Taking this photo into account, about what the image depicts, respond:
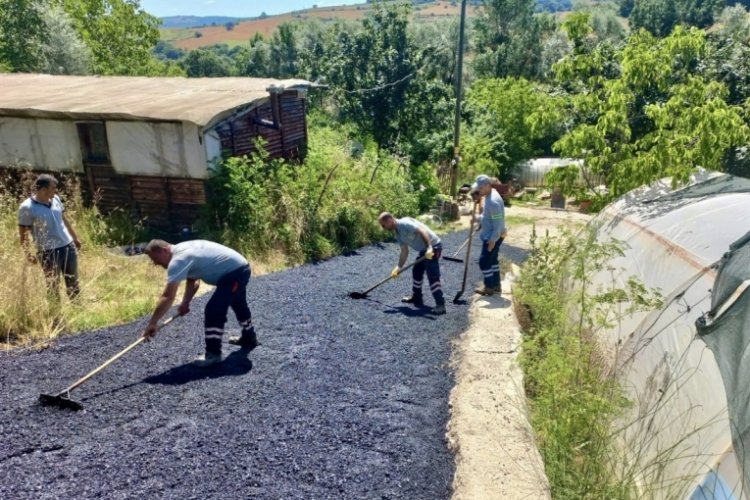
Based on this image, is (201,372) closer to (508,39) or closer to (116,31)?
(116,31)

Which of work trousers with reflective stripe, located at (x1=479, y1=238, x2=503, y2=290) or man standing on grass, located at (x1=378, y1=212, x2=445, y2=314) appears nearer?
man standing on grass, located at (x1=378, y1=212, x2=445, y2=314)

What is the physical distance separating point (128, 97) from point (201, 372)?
8.44m

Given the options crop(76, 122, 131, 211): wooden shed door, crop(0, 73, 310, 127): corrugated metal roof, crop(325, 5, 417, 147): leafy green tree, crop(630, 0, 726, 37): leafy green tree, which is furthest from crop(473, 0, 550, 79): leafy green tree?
crop(76, 122, 131, 211): wooden shed door

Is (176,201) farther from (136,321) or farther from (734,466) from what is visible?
(734,466)

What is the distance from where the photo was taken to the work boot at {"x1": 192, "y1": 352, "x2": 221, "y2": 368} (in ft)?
16.5

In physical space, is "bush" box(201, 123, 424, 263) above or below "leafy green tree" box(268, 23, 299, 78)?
below

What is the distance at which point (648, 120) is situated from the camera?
8297 millimetres

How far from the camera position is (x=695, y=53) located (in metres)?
7.50

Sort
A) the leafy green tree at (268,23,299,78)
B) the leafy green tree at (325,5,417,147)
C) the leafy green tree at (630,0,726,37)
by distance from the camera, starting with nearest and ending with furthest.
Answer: the leafy green tree at (325,5,417,147) → the leafy green tree at (630,0,726,37) → the leafy green tree at (268,23,299,78)

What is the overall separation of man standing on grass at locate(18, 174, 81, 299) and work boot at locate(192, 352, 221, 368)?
2025 millimetres

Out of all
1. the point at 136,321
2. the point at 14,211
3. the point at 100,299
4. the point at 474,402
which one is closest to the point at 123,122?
the point at 14,211

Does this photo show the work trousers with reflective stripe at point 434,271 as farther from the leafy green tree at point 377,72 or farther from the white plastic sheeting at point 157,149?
the leafy green tree at point 377,72

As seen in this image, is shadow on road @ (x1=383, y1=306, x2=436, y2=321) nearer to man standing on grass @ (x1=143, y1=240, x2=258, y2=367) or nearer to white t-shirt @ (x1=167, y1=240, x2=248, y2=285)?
man standing on grass @ (x1=143, y1=240, x2=258, y2=367)

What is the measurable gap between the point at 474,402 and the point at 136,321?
379cm
